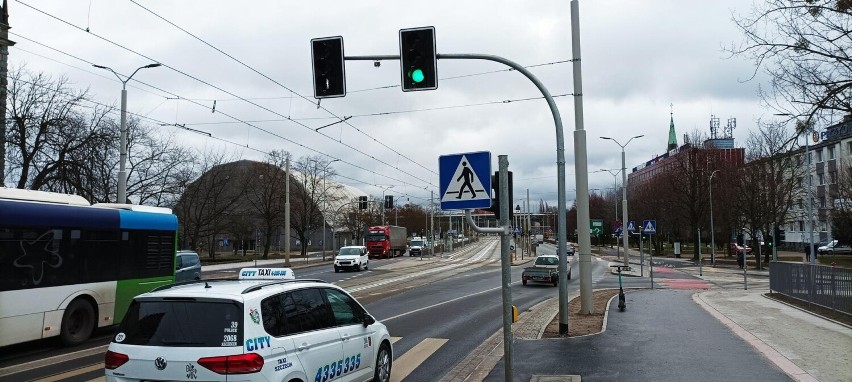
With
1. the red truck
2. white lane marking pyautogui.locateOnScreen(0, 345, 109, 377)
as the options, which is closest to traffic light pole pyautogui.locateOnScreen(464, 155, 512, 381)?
white lane marking pyautogui.locateOnScreen(0, 345, 109, 377)

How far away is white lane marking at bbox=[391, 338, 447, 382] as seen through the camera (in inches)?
362

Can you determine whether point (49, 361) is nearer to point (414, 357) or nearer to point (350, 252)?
point (414, 357)

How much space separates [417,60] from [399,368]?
5.31 metres

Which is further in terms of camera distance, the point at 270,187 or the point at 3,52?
the point at 270,187

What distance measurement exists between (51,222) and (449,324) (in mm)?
8719

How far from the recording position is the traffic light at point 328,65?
11359 millimetres

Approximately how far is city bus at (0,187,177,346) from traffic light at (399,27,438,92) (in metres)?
6.94

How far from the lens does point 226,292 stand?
5.73 metres

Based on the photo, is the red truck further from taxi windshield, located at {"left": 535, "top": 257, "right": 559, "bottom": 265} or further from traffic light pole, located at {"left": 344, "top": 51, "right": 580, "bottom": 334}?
traffic light pole, located at {"left": 344, "top": 51, "right": 580, "bottom": 334}

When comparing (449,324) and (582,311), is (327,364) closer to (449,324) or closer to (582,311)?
(449,324)

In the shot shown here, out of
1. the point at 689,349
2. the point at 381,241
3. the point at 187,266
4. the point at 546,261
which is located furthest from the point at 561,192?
the point at 381,241

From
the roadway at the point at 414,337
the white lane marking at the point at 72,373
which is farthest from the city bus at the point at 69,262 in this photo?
the white lane marking at the point at 72,373

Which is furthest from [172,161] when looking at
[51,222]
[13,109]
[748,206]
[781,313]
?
[748,206]

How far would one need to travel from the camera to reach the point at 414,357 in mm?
10555
